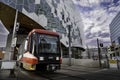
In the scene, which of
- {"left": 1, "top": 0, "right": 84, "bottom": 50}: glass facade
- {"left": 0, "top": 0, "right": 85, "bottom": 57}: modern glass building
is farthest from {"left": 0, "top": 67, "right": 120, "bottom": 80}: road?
{"left": 1, "top": 0, "right": 84, "bottom": 50}: glass facade

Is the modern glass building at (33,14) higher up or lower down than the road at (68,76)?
higher up

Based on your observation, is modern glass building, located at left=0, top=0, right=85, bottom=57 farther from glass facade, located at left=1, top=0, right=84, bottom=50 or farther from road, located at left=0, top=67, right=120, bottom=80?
road, located at left=0, top=67, right=120, bottom=80

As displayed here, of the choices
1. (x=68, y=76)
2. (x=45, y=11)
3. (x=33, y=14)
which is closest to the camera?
(x=68, y=76)

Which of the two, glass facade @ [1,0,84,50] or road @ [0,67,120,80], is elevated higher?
glass facade @ [1,0,84,50]

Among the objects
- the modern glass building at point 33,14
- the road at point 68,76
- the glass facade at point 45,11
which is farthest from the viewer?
the glass facade at point 45,11

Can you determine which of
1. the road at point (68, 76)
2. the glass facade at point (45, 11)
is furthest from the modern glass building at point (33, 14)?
the road at point (68, 76)

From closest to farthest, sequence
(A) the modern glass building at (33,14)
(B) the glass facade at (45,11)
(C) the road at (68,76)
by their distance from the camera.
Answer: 1. (C) the road at (68,76)
2. (A) the modern glass building at (33,14)
3. (B) the glass facade at (45,11)

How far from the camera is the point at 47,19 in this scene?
37.8 metres

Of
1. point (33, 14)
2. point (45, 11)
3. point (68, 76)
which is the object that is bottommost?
point (68, 76)

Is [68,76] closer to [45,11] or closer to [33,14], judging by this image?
[33,14]

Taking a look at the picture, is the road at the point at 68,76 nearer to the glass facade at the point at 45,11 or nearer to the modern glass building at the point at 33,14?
the modern glass building at the point at 33,14

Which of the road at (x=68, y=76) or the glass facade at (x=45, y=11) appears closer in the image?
the road at (x=68, y=76)

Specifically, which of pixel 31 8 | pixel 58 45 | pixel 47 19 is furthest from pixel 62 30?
pixel 58 45

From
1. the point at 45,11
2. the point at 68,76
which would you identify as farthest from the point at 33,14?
the point at 68,76
